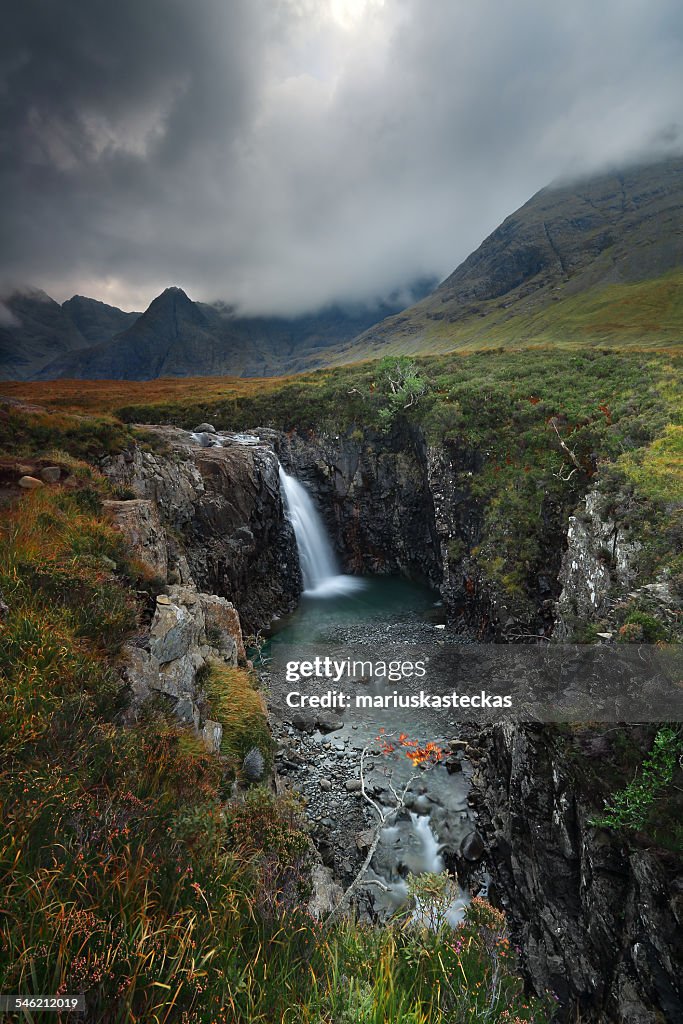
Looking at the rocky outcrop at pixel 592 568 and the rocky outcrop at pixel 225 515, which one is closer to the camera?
the rocky outcrop at pixel 592 568

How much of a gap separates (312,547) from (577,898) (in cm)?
2476

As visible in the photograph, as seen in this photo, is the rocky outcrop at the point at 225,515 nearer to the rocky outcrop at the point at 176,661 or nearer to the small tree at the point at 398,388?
the rocky outcrop at the point at 176,661

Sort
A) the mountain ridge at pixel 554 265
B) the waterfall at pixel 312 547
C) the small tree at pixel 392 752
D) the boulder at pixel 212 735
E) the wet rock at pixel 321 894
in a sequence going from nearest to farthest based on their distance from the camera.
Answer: the wet rock at pixel 321 894, the boulder at pixel 212 735, the small tree at pixel 392 752, the waterfall at pixel 312 547, the mountain ridge at pixel 554 265

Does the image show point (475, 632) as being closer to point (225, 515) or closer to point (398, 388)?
point (225, 515)

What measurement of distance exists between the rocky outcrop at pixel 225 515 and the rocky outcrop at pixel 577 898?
40.5ft

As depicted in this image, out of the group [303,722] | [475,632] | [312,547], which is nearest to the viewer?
[303,722]

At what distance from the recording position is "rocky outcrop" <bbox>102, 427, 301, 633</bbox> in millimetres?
19141

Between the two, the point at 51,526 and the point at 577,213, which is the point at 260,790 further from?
the point at 577,213

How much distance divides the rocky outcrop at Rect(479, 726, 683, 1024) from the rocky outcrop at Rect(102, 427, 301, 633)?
1233 centimetres

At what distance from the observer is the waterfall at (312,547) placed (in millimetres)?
29844

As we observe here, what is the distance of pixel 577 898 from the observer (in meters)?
8.03

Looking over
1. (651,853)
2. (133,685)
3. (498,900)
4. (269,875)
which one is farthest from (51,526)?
(498,900)

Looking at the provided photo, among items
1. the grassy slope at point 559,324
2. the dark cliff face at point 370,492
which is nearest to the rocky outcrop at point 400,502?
the dark cliff face at point 370,492
